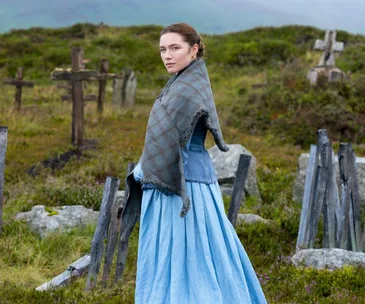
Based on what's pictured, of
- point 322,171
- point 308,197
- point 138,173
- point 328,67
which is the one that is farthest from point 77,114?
point 138,173

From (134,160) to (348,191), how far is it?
5.51 m

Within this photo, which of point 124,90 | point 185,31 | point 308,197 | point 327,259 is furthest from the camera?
point 124,90

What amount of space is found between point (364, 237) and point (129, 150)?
673 centimetres

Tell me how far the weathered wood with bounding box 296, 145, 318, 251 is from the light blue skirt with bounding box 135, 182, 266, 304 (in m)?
3.31

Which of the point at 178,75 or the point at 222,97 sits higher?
the point at 178,75

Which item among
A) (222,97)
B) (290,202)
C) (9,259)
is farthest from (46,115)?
(9,259)

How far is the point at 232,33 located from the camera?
126ft

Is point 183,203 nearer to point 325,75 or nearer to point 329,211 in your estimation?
point 329,211

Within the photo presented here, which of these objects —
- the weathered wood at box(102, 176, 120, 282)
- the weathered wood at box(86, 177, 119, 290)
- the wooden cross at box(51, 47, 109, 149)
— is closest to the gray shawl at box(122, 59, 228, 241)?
the weathered wood at box(86, 177, 119, 290)

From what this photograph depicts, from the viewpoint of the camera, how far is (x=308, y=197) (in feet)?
25.1

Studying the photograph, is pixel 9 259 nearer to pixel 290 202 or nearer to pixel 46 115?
pixel 290 202

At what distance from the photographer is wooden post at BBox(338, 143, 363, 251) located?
7891mm

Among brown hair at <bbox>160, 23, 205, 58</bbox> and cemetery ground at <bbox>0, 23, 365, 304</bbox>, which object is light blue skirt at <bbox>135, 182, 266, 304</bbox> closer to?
brown hair at <bbox>160, 23, 205, 58</bbox>

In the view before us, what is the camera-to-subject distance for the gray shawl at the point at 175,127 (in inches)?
166
